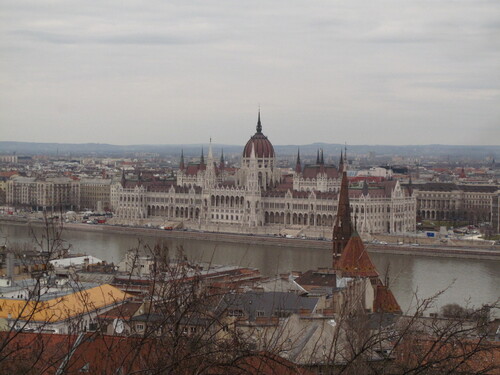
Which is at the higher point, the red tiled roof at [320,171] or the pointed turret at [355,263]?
the red tiled roof at [320,171]

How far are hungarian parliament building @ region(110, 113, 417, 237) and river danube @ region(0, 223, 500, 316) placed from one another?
4627mm

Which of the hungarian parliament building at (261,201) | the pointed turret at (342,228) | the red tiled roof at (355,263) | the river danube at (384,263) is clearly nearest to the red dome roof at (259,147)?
the hungarian parliament building at (261,201)

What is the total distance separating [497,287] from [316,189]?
22400 millimetres

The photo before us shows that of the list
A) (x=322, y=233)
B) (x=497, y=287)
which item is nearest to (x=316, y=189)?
(x=322, y=233)

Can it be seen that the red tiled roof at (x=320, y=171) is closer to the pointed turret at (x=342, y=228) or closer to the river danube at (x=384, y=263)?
the river danube at (x=384, y=263)

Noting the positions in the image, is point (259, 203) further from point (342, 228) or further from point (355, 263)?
point (355, 263)

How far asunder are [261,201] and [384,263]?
14644 mm

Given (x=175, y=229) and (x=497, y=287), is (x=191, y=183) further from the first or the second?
(x=497, y=287)

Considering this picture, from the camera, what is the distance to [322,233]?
40.3 metres

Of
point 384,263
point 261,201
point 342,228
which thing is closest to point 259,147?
point 261,201

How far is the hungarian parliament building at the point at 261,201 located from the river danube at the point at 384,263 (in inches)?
182

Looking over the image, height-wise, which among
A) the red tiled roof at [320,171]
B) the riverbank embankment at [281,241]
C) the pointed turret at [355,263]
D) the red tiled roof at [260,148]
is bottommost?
the riverbank embankment at [281,241]

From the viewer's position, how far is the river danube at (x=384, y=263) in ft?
74.6

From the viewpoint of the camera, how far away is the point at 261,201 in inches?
1753
